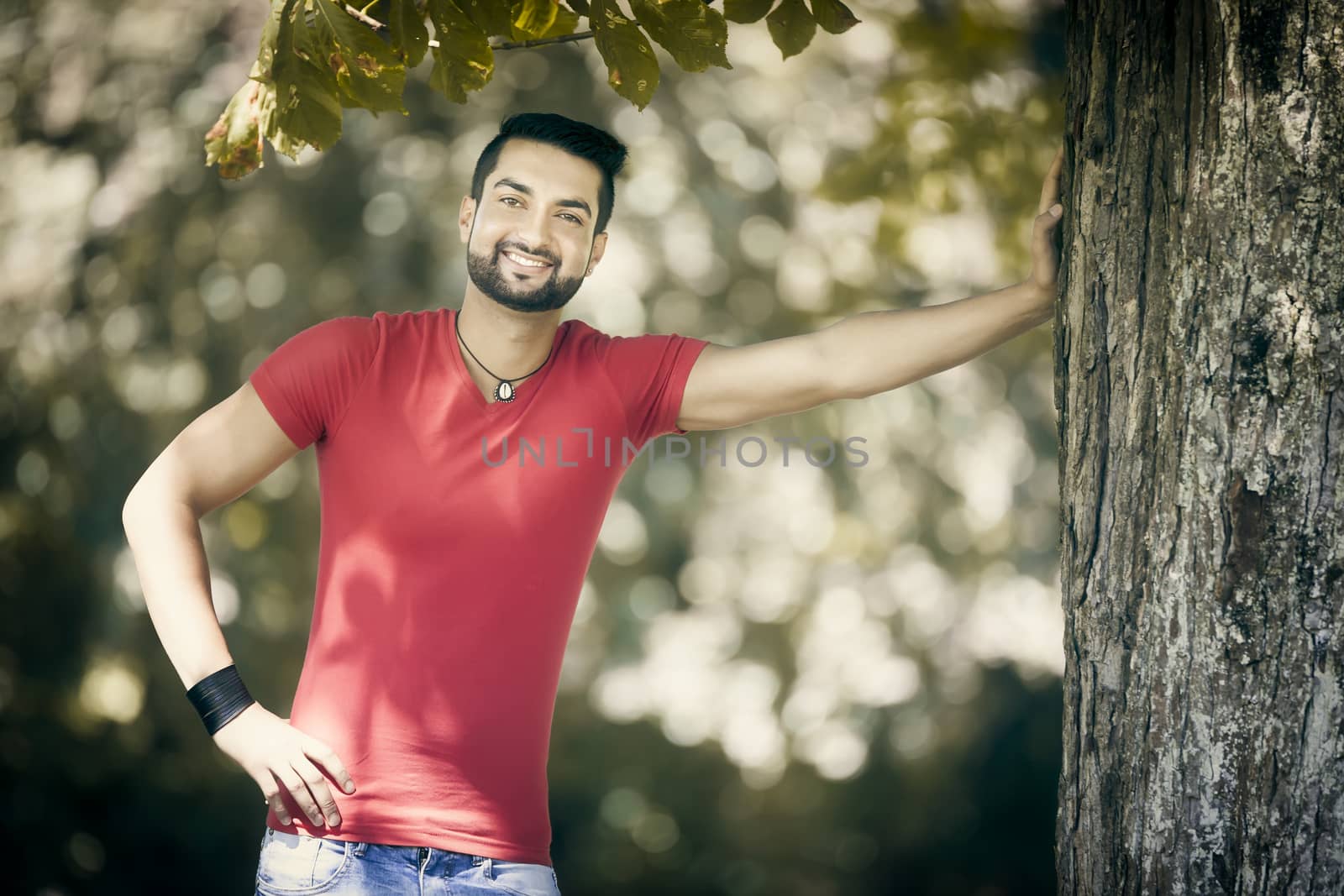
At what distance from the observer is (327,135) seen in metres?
2.00

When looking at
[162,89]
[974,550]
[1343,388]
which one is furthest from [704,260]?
[1343,388]

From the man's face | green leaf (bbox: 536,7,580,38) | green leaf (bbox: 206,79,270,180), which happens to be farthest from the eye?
green leaf (bbox: 206,79,270,180)

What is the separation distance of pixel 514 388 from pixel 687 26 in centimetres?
72

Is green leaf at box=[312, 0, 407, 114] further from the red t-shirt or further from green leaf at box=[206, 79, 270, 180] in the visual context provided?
the red t-shirt

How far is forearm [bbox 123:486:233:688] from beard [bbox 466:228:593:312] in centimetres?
67

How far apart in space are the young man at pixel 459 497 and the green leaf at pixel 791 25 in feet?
1.38

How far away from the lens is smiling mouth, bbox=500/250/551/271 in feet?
7.25

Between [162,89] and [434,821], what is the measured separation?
11.3ft

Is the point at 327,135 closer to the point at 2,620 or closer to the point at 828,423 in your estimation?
the point at 828,423

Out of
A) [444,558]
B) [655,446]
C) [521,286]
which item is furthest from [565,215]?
[655,446]

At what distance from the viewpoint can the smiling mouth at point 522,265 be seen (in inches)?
87.0

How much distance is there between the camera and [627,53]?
2.06 meters

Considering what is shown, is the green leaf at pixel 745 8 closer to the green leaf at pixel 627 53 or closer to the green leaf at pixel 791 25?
the green leaf at pixel 791 25

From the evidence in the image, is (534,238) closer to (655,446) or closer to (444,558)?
(444,558)
